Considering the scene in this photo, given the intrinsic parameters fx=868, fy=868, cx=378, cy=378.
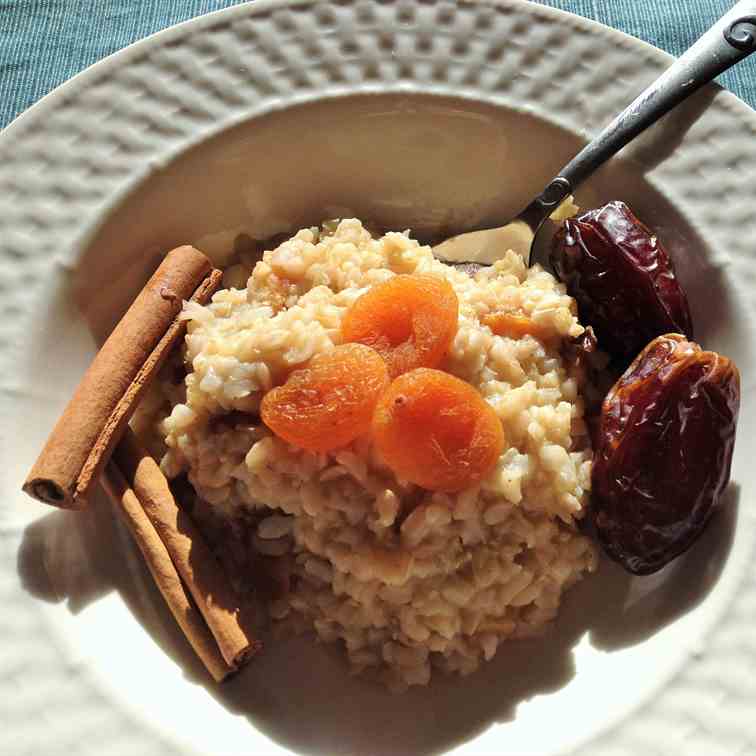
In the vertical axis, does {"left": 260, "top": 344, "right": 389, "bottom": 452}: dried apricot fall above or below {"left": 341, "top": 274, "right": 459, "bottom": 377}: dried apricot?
below

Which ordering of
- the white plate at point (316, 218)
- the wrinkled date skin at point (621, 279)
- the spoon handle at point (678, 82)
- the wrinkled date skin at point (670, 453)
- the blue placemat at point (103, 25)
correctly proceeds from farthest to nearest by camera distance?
the blue placemat at point (103, 25) → the spoon handle at point (678, 82) → the wrinkled date skin at point (621, 279) → the wrinkled date skin at point (670, 453) → the white plate at point (316, 218)

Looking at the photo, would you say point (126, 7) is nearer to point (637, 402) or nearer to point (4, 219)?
point (4, 219)

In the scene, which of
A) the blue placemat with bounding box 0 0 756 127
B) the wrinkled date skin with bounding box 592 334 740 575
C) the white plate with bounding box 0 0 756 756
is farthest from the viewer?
the blue placemat with bounding box 0 0 756 127

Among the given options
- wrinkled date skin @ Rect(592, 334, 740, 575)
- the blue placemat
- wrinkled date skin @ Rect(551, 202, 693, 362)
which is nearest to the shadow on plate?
wrinkled date skin @ Rect(592, 334, 740, 575)

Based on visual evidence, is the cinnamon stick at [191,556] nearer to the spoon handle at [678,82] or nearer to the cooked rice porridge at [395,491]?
the cooked rice porridge at [395,491]

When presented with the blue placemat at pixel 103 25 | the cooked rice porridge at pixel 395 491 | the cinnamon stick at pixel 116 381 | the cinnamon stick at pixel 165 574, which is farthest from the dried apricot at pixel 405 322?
the blue placemat at pixel 103 25

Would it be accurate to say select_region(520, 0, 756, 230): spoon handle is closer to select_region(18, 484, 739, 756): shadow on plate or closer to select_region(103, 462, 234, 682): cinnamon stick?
select_region(18, 484, 739, 756): shadow on plate

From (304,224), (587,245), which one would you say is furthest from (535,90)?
(304,224)
